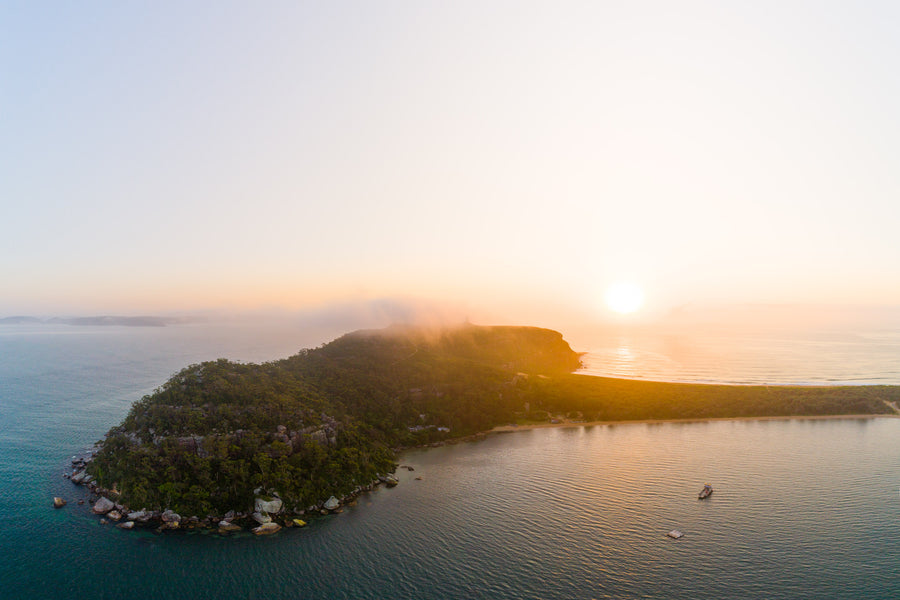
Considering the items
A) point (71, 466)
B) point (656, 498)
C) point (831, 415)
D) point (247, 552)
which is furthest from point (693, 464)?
point (71, 466)

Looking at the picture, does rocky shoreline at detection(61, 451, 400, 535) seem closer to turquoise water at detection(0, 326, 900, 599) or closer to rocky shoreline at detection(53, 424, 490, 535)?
rocky shoreline at detection(53, 424, 490, 535)

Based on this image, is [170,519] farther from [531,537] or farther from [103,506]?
[531,537]

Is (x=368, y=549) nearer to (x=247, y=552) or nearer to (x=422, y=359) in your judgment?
(x=247, y=552)

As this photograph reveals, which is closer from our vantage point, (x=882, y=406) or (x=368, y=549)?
(x=368, y=549)

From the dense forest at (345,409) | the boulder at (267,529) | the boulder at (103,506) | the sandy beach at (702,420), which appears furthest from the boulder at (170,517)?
the sandy beach at (702,420)

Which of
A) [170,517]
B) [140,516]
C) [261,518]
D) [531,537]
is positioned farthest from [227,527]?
[531,537]

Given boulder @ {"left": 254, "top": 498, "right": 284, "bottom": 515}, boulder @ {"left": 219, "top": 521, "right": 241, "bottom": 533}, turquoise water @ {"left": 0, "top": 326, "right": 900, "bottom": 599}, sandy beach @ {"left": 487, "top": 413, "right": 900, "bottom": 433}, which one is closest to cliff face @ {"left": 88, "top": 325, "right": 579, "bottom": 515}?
boulder @ {"left": 254, "top": 498, "right": 284, "bottom": 515}

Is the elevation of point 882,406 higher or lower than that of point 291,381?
lower
